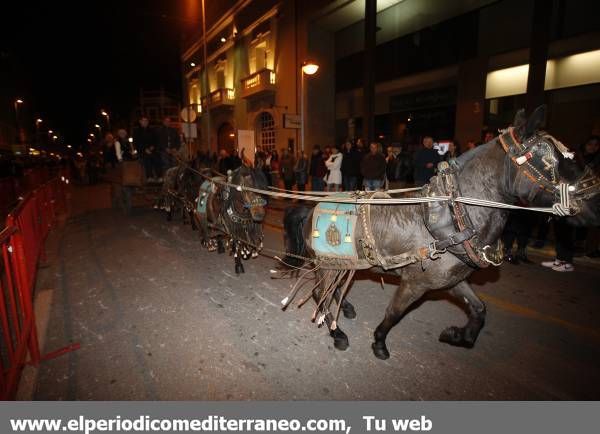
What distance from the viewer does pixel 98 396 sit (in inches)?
103

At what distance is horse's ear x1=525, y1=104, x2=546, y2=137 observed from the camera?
2.12 m


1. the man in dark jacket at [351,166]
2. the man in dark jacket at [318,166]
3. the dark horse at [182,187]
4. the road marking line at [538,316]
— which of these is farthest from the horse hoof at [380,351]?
the man in dark jacket at [318,166]

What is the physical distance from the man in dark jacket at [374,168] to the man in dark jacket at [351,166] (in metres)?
0.75

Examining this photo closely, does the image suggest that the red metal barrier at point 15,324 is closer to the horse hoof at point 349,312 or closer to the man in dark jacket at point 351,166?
the horse hoof at point 349,312

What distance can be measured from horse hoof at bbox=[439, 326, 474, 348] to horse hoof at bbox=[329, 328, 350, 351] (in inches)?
39.5

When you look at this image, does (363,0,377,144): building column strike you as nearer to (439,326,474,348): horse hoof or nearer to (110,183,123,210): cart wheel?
(110,183,123,210): cart wheel

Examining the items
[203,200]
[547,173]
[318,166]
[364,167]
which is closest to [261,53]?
[318,166]

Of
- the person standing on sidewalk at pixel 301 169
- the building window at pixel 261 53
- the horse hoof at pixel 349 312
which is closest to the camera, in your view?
the horse hoof at pixel 349 312

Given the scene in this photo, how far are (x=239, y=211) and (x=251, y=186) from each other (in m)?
0.46

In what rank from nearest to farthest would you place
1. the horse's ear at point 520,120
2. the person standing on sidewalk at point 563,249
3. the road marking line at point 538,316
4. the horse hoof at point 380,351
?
the horse's ear at point 520,120 < the horse hoof at point 380,351 < the road marking line at point 538,316 < the person standing on sidewalk at point 563,249

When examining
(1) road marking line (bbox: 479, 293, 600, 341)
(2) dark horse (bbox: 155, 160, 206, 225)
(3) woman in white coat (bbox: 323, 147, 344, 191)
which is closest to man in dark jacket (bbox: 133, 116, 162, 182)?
(2) dark horse (bbox: 155, 160, 206, 225)

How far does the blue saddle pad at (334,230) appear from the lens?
3004mm

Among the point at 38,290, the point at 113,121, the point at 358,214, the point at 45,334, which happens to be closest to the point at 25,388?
the point at 45,334

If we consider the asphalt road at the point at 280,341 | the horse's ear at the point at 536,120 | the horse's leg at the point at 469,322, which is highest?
the horse's ear at the point at 536,120
